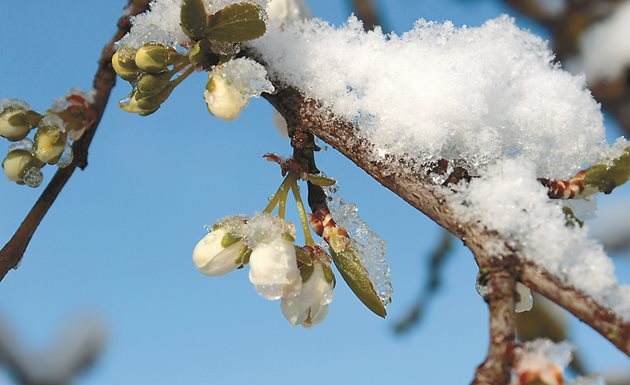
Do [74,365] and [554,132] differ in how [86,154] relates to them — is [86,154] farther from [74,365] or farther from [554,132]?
[74,365]

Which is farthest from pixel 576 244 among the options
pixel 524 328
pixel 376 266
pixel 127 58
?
pixel 524 328

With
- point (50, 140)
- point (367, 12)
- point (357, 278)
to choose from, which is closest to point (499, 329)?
point (357, 278)

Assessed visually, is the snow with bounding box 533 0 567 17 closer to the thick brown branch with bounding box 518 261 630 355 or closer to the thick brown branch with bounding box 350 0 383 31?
the thick brown branch with bounding box 350 0 383 31

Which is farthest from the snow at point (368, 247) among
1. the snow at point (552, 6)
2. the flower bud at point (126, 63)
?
the snow at point (552, 6)

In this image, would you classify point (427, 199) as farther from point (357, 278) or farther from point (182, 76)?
point (182, 76)

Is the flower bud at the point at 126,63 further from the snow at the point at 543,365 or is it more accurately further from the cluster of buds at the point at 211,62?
the snow at the point at 543,365

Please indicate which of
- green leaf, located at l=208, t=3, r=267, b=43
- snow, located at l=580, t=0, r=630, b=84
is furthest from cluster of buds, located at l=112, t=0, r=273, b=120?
snow, located at l=580, t=0, r=630, b=84
